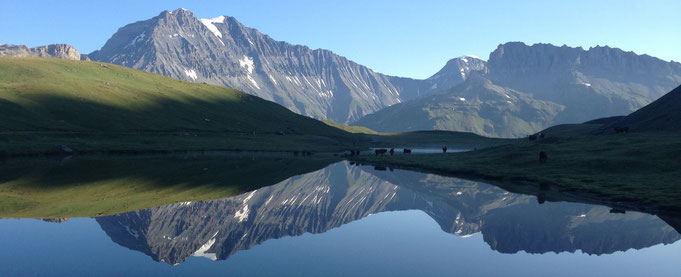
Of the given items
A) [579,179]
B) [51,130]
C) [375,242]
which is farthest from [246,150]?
[375,242]

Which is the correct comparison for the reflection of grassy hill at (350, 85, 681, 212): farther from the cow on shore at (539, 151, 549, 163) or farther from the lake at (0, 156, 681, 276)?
the lake at (0, 156, 681, 276)

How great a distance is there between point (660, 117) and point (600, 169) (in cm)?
6335

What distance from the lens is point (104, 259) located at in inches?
922

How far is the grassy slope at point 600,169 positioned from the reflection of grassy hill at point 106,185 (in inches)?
1301

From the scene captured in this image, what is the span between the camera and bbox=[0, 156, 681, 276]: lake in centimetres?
2323

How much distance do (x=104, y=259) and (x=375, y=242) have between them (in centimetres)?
1682

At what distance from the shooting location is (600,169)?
5997 cm

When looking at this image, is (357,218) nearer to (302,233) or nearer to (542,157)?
(302,233)

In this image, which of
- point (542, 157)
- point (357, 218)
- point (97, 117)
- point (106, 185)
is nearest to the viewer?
point (357, 218)

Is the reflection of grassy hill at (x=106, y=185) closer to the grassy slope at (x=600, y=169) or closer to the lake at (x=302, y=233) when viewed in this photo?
the lake at (x=302, y=233)

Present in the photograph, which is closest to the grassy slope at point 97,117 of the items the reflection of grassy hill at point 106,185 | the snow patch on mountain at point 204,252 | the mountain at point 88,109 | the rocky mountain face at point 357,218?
the mountain at point 88,109

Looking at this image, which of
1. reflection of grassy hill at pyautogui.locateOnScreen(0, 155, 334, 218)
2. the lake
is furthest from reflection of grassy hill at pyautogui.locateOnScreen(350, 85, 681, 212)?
reflection of grassy hill at pyautogui.locateOnScreen(0, 155, 334, 218)

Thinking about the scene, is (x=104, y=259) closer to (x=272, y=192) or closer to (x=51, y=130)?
(x=272, y=192)

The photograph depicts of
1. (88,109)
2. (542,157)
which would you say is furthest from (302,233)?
(88,109)
